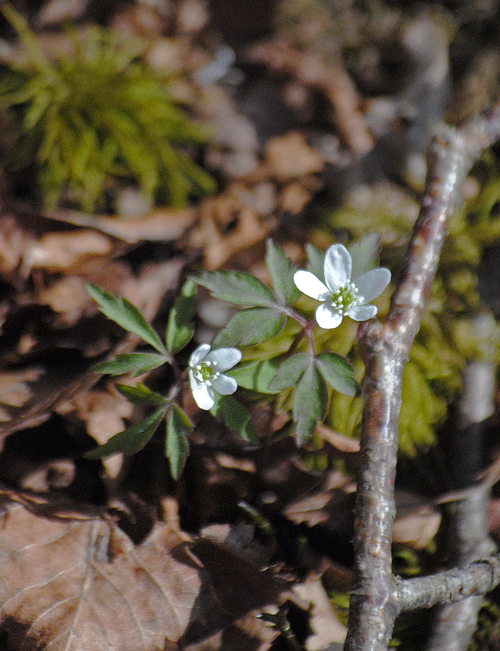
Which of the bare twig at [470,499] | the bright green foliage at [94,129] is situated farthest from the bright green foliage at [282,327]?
the bright green foliage at [94,129]

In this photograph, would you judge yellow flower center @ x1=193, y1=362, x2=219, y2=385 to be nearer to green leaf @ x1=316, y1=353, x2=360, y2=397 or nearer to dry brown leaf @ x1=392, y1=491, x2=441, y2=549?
green leaf @ x1=316, y1=353, x2=360, y2=397

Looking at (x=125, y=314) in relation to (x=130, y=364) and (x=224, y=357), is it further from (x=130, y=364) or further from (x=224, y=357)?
(x=224, y=357)

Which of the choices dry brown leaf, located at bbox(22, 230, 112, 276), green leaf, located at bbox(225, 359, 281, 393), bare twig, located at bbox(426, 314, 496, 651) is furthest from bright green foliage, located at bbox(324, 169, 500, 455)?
dry brown leaf, located at bbox(22, 230, 112, 276)

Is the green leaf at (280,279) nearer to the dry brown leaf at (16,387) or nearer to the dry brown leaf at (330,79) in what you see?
the dry brown leaf at (16,387)

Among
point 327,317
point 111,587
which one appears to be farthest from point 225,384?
point 111,587

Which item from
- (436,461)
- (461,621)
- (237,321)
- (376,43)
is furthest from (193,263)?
(376,43)

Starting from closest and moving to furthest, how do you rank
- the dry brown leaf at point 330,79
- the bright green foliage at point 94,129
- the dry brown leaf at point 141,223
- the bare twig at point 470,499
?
1. the bare twig at point 470,499
2. the dry brown leaf at point 141,223
3. the bright green foliage at point 94,129
4. the dry brown leaf at point 330,79
